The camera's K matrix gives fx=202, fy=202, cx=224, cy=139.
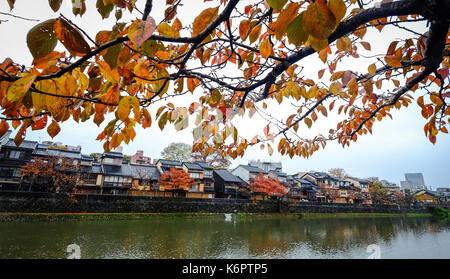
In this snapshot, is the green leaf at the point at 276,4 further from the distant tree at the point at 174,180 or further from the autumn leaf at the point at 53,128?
the distant tree at the point at 174,180

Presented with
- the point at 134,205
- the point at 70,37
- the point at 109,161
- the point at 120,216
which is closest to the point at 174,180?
the point at 134,205

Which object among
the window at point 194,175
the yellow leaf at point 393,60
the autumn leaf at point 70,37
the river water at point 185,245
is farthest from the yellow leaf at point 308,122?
the window at point 194,175

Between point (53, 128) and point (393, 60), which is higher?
point (393, 60)

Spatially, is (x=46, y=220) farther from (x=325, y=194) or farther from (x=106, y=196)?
(x=325, y=194)

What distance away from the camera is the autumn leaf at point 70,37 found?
64 cm

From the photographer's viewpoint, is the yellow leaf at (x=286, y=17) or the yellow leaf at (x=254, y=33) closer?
the yellow leaf at (x=286, y=17)

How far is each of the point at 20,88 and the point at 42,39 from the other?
7.0 inches

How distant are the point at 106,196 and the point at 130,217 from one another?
8.31ft

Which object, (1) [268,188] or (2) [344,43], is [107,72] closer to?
(2) [344,43]

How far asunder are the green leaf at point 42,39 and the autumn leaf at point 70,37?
0.02 meters

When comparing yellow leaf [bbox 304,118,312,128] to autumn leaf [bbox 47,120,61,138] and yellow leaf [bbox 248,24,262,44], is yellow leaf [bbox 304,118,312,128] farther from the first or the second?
autumn leaf [bbox 47,120,61,138]

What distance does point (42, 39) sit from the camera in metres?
0.66

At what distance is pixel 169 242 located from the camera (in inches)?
373

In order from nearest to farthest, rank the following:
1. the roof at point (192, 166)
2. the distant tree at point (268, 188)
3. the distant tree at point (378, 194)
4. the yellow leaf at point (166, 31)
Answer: the yellow leaf at point (166, 31), the distant tree at point (268, 188), the roof at point (192, 166), the distant tree at point (378, 194)
